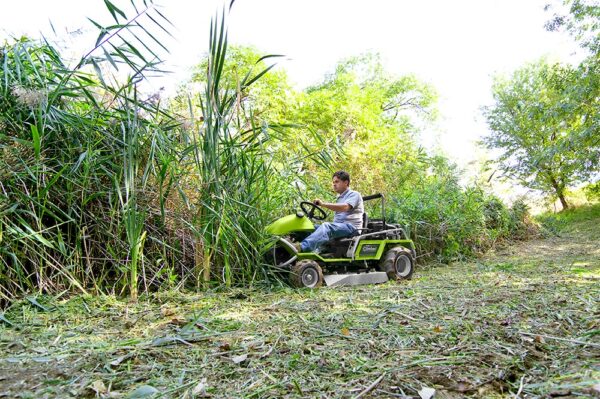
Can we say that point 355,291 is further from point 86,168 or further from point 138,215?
point 86,168

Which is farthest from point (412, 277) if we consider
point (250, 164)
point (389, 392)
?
point (389, 392)

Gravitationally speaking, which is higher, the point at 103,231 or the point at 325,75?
the point at 325,75

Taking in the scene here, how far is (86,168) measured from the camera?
2.76m

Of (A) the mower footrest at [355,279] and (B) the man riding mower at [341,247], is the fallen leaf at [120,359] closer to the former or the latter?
(B) the man riding mower at [341,247]

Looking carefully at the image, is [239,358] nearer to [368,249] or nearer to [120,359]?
[120,359]

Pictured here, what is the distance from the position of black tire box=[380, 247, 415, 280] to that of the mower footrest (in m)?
0.13

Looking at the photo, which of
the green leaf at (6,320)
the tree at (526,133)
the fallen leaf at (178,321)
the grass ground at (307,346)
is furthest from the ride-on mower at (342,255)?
the tree at (526,133)

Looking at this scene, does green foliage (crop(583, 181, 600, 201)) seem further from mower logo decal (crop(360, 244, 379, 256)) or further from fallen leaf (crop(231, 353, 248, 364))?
fallen leaf (crop(231, 353, 248, 364))

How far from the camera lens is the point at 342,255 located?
14.5ft

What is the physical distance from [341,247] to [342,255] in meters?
0.08

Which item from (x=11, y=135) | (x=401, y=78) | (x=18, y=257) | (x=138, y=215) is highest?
(x=401, y=78)

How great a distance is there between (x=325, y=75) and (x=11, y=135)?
995 inches

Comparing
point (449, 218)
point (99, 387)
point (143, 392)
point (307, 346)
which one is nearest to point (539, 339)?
point (307, 346)

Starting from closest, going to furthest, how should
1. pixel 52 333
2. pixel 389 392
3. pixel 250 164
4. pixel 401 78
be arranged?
pixel 389 392, pixel 52 333, pixel 250 164, pixel 401 78
